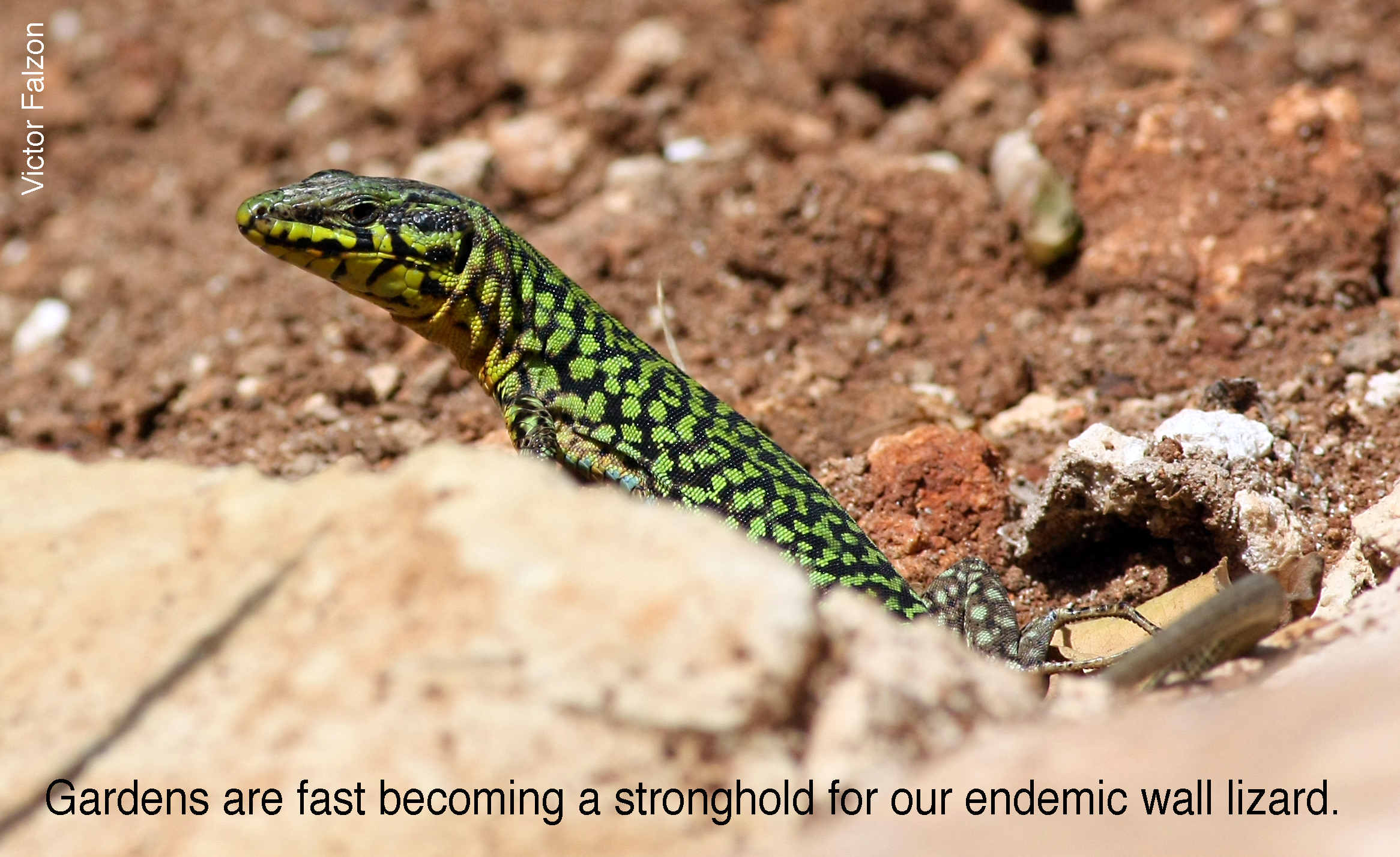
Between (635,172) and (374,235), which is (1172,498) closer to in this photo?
(374,235)

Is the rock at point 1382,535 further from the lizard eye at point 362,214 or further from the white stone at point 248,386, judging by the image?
the white stone at point 248,386

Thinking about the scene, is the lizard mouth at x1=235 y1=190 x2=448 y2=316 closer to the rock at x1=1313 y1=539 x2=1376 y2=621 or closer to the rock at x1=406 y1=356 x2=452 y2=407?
the rock at x1=406 y1=356 x2=452 y2=407

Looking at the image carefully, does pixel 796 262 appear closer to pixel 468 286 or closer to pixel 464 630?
pixel 468 286

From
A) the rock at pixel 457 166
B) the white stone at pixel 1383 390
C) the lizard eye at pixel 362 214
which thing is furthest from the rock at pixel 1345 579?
the rock at pixel 457 166

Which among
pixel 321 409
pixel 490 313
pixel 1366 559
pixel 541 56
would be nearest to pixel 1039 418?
pixel 1366 559

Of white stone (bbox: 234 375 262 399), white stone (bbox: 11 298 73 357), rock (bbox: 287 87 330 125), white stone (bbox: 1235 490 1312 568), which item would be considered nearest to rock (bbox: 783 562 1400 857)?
white stone (bbox: 1235 490 1312 568)

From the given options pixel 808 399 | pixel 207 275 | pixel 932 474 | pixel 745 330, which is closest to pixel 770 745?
pixel 932 474
